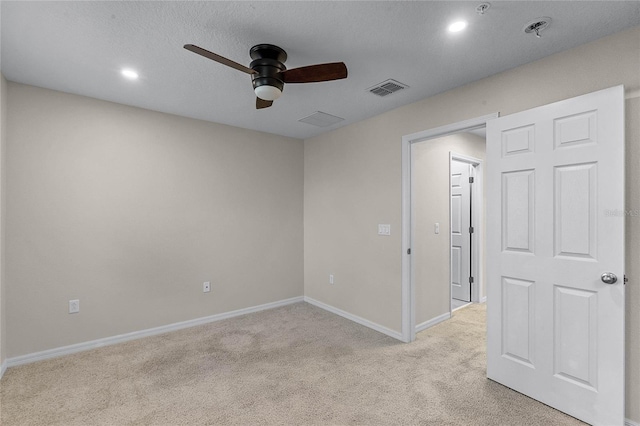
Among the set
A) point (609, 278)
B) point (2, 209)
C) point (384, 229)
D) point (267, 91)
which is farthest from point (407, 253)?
point (2, 209)

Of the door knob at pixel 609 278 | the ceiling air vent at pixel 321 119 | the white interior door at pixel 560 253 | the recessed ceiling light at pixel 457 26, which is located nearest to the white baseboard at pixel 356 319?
the white interior door at pixel 560 253

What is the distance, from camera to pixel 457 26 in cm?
186

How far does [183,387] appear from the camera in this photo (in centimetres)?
235

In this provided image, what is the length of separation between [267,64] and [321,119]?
64.8 inches

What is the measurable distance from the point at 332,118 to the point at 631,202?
2.75 metres


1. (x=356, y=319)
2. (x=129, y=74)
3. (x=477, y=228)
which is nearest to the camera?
(x=129, y=74)

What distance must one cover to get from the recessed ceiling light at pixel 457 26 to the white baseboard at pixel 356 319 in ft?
9.30

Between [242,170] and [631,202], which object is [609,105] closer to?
[631,202]

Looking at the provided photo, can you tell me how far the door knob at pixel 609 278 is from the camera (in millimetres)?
1826

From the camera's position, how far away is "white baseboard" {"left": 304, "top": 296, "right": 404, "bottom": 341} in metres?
3.32

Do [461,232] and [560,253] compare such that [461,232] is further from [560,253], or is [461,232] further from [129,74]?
[129,74]

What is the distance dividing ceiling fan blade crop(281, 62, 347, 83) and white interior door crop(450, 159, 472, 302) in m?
3.20

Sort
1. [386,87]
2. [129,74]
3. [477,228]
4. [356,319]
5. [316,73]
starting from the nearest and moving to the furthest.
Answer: [316,73]
[129,74]
[386,87]
[356,319]
[477,228]

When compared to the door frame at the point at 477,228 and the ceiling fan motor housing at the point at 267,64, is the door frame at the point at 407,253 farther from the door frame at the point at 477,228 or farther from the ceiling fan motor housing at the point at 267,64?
the door frame at the point at 477,228
